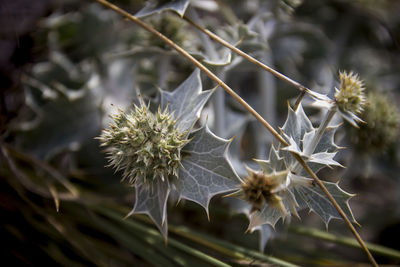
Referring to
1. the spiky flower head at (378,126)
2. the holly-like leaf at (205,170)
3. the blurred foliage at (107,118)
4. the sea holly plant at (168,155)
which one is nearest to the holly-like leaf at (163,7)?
the blurred foliage at (107,118)

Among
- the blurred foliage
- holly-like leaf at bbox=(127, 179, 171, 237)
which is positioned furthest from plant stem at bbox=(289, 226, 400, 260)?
holly-like leaf at bbox=(127, 179, 171, 237)

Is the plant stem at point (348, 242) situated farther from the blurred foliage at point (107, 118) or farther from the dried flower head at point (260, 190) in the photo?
the dried flower head at point (260, 190)

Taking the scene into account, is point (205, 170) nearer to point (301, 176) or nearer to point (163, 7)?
point (301, 176)

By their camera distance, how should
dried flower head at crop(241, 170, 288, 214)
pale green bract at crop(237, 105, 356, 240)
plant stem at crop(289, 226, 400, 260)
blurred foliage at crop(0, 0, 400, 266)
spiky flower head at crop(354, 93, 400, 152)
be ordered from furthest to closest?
1. spiky flower head at crop(354, 93, 400, 152)
2. blurred foliage at crop(0, 0, 400, 266)
3. plant stem at crop(289, 226, 400, 260)
4. pale green bract at crop(237, 105, 356, 240)
5. dried flower head at crop(241, 170, 288, 214)

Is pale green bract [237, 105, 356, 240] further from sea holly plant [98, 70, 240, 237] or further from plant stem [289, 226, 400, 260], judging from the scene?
plant stem [289, 226, 400, 260]

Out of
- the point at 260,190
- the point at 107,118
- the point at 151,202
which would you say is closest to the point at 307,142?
the point at 260,190

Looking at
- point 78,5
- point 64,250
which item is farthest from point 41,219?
point 78,5

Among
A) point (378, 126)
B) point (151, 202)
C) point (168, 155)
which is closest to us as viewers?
point (168, 155)
